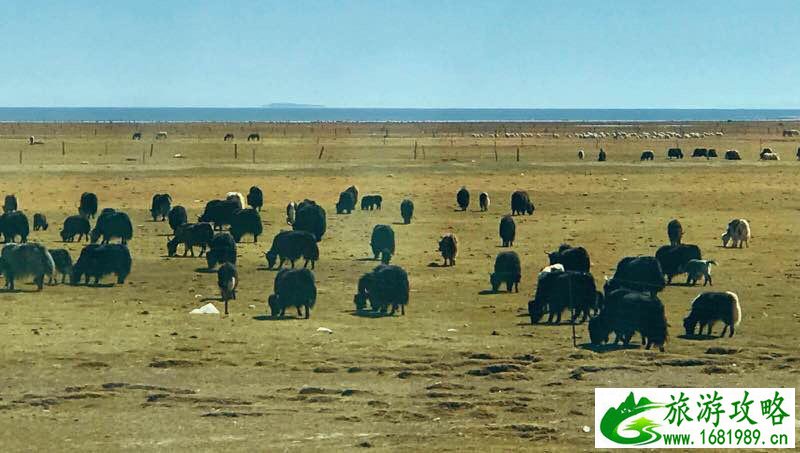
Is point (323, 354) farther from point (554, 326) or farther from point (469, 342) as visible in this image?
point (554, 326)

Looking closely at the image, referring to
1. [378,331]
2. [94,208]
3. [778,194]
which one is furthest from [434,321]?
[778,194]

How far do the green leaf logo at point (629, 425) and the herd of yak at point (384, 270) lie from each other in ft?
17.3

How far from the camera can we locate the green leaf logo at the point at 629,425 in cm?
1245

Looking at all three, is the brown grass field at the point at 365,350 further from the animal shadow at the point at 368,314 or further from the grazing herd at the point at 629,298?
the grazing herd at the point at 629,298

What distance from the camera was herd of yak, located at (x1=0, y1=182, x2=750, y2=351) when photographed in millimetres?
18906

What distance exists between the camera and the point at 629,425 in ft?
41.1

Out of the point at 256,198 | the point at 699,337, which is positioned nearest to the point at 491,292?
the point at 699,337

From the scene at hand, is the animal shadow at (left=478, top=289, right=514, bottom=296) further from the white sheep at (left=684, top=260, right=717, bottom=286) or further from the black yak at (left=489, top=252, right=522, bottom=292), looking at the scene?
the white sheep at (left=684, top=260, right=717, bottom=286)

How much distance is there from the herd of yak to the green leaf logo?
17.3 feet

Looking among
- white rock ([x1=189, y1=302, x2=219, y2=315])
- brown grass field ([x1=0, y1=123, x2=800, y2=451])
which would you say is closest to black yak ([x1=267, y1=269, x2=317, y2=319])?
brown grass field ([x1=0, y1=123, x2=800, y2=451])

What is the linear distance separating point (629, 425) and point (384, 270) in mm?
9620

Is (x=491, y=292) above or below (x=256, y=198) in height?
below

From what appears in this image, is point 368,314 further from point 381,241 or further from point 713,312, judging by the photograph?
point 381,241

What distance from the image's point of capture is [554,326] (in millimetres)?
20375
